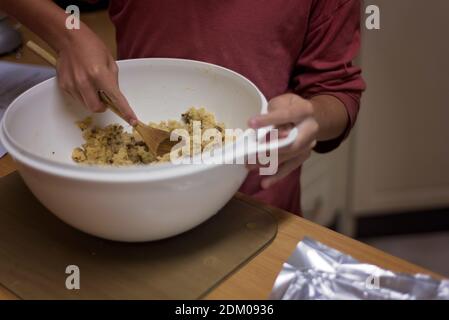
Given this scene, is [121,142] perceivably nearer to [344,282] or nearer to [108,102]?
[108,102]

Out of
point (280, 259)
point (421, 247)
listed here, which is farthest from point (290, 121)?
point (421, 247)

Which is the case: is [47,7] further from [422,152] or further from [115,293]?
[422,152]

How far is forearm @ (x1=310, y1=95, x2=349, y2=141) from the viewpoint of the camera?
2.59ft

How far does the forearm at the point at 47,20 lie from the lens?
30.7 inches

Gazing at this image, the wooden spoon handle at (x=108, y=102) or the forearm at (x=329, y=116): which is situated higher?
the wooden spoon handle at (x=108, y=102)

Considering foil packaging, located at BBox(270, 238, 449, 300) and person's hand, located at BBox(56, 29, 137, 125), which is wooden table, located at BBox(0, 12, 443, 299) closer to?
foil packaging, located at BBox(270, 238, 449, 300)

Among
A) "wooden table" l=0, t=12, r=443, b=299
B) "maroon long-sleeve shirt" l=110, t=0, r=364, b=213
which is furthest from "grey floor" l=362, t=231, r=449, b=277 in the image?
"wooden table" l=0, t=12, r=443, b=299

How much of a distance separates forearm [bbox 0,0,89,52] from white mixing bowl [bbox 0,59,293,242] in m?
0.08

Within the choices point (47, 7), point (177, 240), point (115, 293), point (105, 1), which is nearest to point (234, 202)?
point (177, 240)

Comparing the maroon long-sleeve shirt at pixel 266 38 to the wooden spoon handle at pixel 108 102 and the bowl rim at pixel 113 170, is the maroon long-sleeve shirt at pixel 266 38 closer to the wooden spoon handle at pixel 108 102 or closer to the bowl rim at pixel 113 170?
the wooden spoon handle at pixel 108 102

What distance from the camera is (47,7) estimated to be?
2.67 feet

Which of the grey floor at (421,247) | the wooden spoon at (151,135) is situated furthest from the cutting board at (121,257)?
the grey floor at (421,247)

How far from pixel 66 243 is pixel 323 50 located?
510 millimetres

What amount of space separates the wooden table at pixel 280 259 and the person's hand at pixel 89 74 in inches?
9.9
